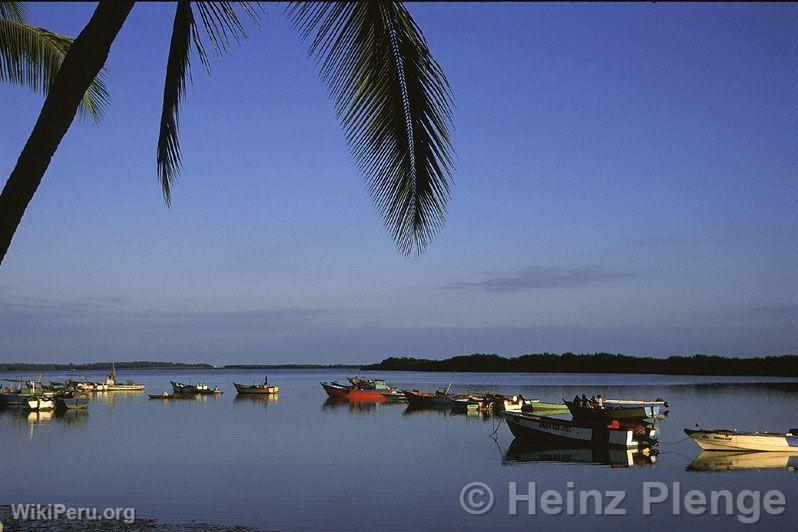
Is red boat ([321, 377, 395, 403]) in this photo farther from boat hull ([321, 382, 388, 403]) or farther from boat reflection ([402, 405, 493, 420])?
boat reflection ([402, 405, 493, 420])

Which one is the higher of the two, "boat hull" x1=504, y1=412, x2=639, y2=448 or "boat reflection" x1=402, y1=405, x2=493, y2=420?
"boat hull" x1=504, y1=412, x2=639, y2=448

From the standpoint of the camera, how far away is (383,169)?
16.7ft

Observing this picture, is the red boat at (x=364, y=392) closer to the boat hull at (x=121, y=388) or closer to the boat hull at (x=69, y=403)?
the boat hull at (x=69, y=403)

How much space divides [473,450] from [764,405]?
179 feet

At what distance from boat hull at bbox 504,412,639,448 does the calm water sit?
0.72m

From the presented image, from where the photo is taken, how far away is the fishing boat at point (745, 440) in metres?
33.2

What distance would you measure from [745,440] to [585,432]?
720cm

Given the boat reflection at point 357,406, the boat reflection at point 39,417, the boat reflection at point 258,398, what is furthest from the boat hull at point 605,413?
the boat reflection at point 258,398

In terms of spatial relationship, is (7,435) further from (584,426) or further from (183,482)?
(584,426)

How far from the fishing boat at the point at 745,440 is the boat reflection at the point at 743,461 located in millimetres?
365

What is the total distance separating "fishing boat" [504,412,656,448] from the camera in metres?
33.9

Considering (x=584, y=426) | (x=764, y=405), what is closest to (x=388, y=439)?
(x=584, y=426)

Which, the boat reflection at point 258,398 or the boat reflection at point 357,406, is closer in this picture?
the boat reflection at point 357,406

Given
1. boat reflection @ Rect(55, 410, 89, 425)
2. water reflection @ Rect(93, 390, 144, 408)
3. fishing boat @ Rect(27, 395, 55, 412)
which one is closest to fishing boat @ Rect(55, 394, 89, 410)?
boat reflection @ Rect(55, 410, 89, 425)
